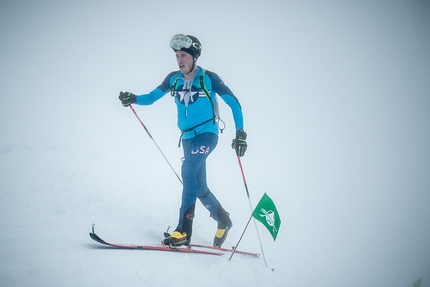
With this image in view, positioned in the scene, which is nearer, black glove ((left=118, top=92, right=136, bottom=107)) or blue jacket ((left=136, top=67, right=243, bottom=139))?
blue jacket ((left=136, top=67, right=243, bottom=139))

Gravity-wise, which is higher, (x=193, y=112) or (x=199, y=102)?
(x=199, y=102)

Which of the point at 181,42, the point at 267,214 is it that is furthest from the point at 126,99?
the point at 267,214

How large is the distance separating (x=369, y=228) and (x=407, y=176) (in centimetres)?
5673

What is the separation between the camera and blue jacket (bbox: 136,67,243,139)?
3369mm

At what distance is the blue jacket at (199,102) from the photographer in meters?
3.37

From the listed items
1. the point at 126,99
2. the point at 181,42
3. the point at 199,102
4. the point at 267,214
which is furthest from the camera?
the point at 267,214

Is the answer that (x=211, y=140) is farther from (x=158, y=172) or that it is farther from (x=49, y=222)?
(x=158, y=172)

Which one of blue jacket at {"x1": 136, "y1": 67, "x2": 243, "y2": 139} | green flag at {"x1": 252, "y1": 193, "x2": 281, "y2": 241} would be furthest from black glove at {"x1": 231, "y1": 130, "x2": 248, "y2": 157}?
green flag at {"x1": 252, "y1": 193, "x2": 281, "y2": 241}

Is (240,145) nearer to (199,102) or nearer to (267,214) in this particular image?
(199,102)

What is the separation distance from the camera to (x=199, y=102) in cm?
336

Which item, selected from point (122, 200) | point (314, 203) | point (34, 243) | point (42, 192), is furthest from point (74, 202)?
point (314, 203)

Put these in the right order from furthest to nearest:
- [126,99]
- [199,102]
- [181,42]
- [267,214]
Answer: [267,214], [126,99], [199,102], [181,42]

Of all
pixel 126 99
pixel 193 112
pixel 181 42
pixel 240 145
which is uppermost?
pixel 181 42

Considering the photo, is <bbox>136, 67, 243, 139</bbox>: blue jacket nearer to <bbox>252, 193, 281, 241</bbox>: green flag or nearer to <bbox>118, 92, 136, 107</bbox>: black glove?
<bbox>118, 92, 136, 107</bbox>: black glove
